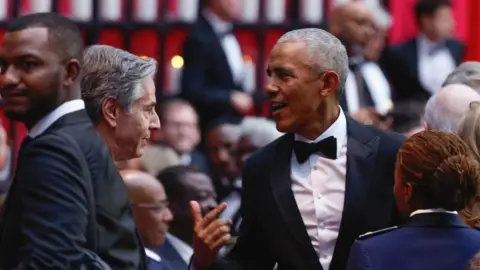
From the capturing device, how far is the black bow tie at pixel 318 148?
177 inches

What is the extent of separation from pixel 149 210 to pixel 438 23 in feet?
11.0

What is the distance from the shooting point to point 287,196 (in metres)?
4.46

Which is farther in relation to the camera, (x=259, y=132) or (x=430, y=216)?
A: (x=259, y=132)

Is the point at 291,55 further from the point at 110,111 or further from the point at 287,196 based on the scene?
the point at 110,111

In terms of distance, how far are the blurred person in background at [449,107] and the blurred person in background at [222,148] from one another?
7.66 feet

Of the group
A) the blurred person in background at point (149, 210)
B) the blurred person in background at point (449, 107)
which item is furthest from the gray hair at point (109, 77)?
the blurred person in background at point (149, 210)

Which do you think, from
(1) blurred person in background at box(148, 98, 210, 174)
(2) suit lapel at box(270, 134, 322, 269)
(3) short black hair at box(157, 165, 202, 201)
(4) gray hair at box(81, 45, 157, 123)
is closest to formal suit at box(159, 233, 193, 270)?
(3) short black hair at box(157, 165, 202, 201)

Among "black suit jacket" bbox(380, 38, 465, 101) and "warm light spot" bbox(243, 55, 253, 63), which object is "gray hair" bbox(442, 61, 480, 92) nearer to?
"black suit jacket" bbox(380, 38, 465, 101)

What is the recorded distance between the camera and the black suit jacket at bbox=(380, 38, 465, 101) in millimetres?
8211

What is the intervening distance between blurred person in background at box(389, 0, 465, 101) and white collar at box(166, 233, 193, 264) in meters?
2.88

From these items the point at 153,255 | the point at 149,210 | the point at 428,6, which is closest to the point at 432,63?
the point at 428,6

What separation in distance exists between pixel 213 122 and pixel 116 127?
3.61 metres

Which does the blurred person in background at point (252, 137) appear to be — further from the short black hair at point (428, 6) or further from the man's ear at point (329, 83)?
the man's ear at point (329, 83)

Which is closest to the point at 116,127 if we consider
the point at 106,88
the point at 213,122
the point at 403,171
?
the point at 106,88
